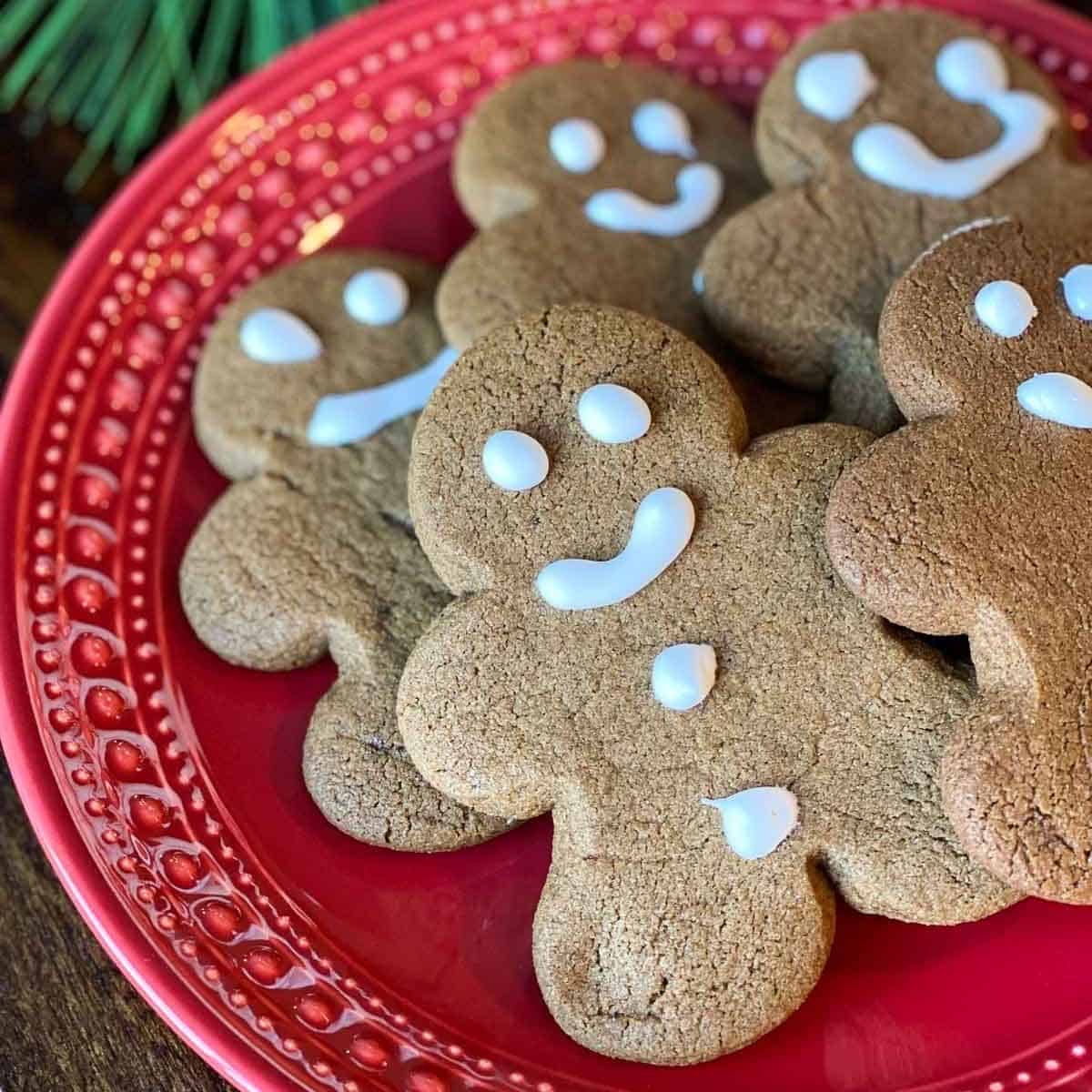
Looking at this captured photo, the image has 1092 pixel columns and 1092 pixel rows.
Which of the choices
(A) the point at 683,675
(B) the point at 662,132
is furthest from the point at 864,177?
(A) the point at 683,675

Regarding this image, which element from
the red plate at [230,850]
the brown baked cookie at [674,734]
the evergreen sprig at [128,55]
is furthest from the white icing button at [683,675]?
the evergreen sprig at [128,55]

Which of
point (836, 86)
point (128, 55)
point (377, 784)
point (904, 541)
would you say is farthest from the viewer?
point (128, 55)

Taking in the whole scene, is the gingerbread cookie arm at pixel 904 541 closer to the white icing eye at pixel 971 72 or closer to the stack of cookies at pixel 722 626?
the stack of cookies at pixel 722 626

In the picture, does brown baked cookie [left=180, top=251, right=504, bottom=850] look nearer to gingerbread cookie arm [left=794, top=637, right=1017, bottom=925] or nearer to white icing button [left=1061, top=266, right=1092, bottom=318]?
gingerbread cookie arm [left=794, top=637, right=1017, bottom=925]

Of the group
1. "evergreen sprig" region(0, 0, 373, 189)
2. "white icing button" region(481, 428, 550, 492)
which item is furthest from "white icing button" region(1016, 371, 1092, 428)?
"evergreen sprig" region(0, 0, 373, 189)

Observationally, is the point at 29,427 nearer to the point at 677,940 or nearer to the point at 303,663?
the point at 303,663

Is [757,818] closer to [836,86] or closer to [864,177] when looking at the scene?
[864,177]
